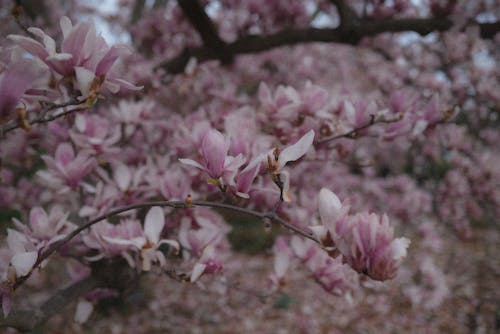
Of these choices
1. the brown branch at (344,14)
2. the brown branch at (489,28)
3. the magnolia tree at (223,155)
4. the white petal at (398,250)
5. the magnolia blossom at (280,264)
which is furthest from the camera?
the brown branch at (344,14)

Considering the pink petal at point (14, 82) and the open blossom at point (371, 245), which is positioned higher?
the pink petal at point (14, 82)

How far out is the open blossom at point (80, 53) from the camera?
77cm

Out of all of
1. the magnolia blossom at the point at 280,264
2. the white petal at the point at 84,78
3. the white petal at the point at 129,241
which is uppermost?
the white petal at the point at 84,78

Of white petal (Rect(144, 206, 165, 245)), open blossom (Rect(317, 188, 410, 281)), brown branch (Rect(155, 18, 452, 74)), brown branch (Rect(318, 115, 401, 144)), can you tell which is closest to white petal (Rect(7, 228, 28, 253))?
white petal (Rect(144, 206, 165, 245))

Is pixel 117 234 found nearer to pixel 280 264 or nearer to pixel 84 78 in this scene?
pixel 84 78

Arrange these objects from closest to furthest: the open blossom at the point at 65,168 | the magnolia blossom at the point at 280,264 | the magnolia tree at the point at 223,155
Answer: the magnolia tree at the point at 223,155, the open blossom at the point at 65,168, the magnolia blossom at the point at 280,264

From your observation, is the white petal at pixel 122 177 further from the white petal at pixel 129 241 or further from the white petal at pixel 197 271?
the white petal at pixel 197 271

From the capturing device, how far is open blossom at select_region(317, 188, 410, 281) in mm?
716

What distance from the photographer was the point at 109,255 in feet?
3.62

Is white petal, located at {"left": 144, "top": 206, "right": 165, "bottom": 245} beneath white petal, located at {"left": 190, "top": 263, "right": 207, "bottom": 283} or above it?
above

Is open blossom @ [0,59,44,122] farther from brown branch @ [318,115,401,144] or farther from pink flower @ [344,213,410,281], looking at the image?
brown branch @ [318,115,401,144]

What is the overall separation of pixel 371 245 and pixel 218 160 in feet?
1.17

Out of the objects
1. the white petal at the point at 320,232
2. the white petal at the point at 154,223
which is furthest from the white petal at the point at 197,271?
the white petal at the point at 320,232

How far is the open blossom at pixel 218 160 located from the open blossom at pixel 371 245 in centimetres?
25
